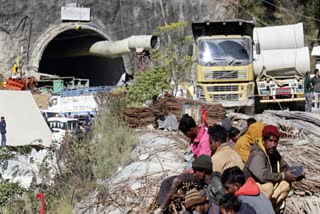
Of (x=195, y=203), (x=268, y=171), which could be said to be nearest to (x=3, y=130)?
(x=268, y=171)

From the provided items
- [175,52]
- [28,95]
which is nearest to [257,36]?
[175,52]

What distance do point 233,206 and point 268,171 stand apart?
4.65ft

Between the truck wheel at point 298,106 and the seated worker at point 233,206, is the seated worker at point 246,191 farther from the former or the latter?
the truck wheel at point 298,106

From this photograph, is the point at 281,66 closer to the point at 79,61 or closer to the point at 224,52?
the point at 224,52

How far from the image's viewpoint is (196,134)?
25.7 feet

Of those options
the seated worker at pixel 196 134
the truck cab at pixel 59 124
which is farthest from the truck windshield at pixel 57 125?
the seated worker at pixel 196 134

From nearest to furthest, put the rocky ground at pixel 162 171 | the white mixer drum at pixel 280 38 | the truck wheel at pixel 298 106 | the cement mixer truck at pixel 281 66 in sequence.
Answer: the rocky ground at pixel 162 171, the cement mixer truck at pixel 281 66, the truck wheel at pixel 298 106, the white mixer drum at pixel 280 38

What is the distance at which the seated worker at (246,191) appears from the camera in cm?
575

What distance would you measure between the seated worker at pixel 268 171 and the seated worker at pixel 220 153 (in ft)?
0.65

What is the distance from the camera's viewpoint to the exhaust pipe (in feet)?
110

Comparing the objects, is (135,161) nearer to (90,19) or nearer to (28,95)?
(28,95)

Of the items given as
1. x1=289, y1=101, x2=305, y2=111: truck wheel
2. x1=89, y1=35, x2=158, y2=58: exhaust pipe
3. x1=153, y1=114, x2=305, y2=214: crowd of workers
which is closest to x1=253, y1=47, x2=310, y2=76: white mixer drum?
x1=289, y1=101, x2=305, y2=111: truck wheel

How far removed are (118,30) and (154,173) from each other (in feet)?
93.5

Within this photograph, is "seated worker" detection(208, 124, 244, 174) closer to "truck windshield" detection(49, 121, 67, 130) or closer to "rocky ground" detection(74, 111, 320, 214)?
"rocky ground" detection(74, 111, 320, 214)
